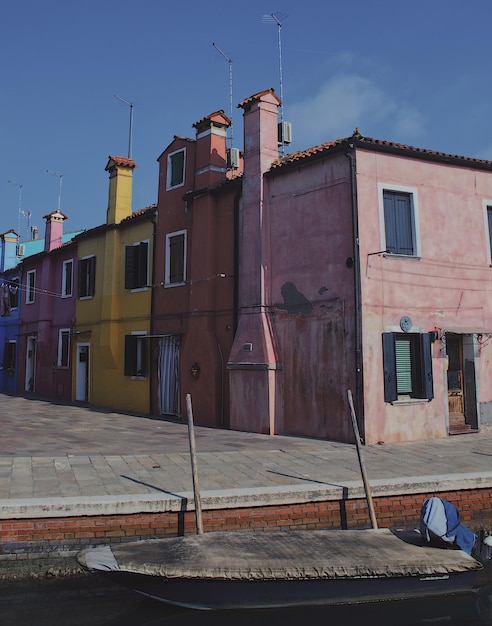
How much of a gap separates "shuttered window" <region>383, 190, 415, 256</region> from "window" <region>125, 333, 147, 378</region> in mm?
8609

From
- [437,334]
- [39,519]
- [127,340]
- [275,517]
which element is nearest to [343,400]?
[437,334]

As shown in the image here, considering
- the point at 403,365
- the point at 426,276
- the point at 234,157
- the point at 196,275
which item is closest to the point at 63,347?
the point at 196,275

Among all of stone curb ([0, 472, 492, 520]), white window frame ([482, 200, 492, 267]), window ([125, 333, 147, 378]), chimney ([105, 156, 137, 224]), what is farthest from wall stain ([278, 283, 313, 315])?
chimney ([105, 156, 137, 224])

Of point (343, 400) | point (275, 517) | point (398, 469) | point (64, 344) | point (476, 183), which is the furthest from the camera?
point (64, 344)

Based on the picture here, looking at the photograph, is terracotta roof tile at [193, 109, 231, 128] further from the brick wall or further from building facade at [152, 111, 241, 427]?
the brick wall

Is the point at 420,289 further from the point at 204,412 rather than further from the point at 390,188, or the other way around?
the point at 204,412

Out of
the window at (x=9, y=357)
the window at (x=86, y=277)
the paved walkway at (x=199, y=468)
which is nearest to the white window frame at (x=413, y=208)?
the paved walkway at (x=199, y=468)

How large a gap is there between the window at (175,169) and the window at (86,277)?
5.19 metres

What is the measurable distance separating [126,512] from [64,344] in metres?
16.9

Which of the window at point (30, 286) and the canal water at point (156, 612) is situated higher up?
the window at point (30, 286)

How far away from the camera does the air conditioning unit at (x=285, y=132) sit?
549 inches

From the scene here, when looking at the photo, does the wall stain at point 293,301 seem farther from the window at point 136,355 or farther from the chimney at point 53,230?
the chimney at point 53,230

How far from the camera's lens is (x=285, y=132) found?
45.8ft

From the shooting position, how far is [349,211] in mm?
11758
